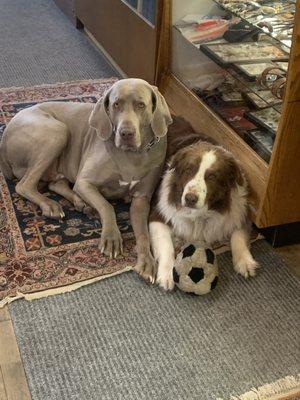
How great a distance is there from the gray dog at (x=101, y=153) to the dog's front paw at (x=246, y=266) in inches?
12.6

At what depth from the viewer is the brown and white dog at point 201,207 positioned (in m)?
1.98

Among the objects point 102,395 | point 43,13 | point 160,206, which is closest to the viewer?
point 102,395

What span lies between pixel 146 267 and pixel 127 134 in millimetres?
506

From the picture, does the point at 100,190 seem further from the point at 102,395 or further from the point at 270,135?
the point at 102,395

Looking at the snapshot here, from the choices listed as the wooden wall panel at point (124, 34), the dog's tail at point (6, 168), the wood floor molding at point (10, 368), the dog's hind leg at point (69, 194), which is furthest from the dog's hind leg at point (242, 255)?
the wooden wall panel at point (124, 34)

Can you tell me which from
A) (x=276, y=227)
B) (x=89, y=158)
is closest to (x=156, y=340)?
(x=276, y=227)

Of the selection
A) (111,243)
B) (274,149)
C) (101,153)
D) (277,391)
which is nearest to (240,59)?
(274,149)

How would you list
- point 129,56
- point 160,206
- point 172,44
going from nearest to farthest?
1. point 160,206
2. point 172,44
3. point 129,56

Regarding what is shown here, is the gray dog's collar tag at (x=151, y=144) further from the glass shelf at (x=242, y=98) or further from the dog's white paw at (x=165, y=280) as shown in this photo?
the dog's white paw at (x=165, y=280)

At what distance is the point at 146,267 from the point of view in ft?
6.61

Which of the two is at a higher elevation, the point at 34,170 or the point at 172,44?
the point at 172,44

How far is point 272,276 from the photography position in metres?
2.06

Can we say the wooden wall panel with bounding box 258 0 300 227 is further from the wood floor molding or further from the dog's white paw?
the wood floor molding

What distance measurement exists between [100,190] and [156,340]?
775mm
